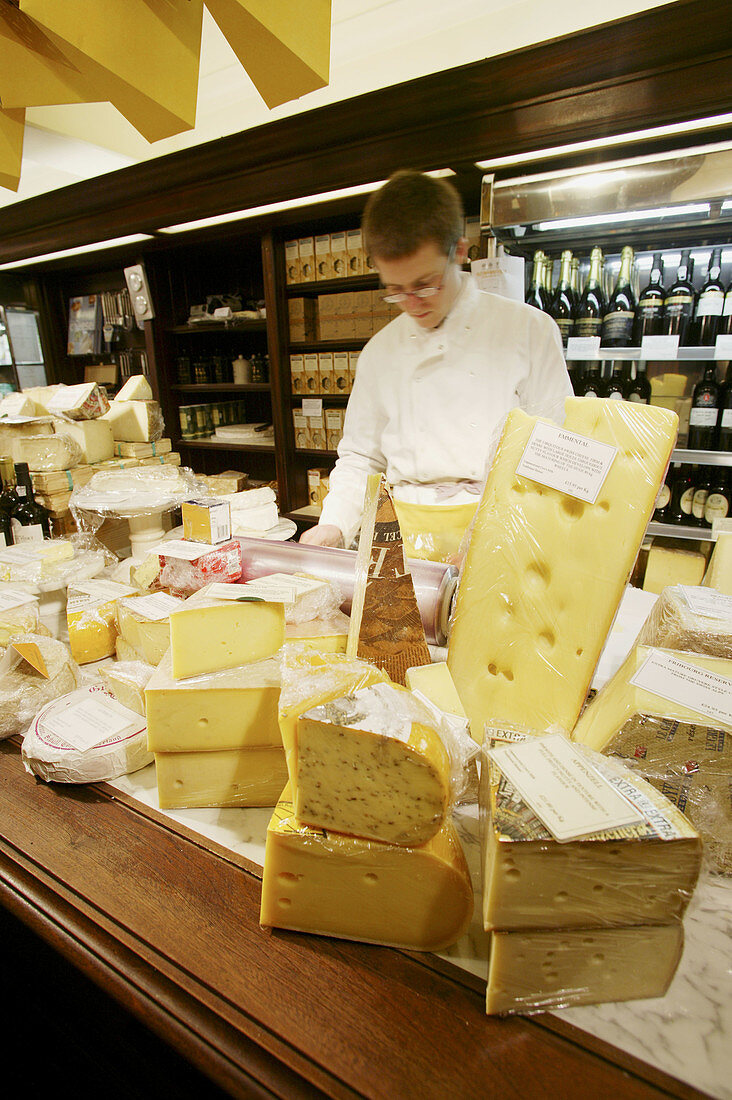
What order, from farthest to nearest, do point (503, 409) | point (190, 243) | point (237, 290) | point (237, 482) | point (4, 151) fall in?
1. point (237, 290)
2. point (190, 243)
3. point (237, 482)
4. point (503, 409)
5. point (4, 151)

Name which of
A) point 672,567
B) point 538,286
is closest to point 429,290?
point 538,286

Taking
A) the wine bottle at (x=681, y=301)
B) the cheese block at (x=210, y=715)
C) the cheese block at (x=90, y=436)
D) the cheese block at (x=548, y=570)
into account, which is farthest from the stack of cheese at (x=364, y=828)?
the wine bottle at (x=681, y=301)

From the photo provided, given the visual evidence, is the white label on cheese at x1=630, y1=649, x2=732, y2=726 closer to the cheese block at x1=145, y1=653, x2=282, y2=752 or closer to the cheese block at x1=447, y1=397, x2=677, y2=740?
the cheese block at x1=447, y1=397, x2=677, y2=740

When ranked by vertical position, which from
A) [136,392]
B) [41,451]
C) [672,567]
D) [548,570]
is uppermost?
[136,392]

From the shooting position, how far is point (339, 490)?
1946 millimetres

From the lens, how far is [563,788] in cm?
58

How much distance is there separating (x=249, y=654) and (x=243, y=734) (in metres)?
0.12

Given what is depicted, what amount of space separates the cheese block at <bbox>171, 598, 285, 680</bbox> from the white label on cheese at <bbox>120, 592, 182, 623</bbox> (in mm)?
209

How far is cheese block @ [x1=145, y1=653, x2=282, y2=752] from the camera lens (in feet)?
2.62

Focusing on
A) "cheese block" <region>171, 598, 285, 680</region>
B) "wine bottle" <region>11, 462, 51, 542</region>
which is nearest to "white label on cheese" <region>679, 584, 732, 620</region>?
"cheese block" <region>171, 598, 285, 680</region>

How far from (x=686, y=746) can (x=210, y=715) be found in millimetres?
611

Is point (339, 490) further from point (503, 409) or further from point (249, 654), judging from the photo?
point (249, 654)

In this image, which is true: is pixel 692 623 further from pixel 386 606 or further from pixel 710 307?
pixel 710 307

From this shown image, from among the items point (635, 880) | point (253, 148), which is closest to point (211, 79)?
point (253, 148)
